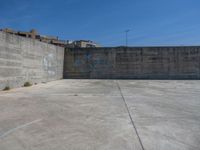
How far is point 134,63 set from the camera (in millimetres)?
13859

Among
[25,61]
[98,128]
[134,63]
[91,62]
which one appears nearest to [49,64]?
[25,61]

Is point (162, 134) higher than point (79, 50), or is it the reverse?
point (79, 50)

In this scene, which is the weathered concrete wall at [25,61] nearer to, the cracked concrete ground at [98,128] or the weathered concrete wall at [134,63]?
the weathered concrete wall at [134,63]

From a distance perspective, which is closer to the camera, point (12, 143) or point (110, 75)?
point (12, 143)

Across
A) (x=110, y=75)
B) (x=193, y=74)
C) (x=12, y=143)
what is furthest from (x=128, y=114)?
(x=193, y=74)

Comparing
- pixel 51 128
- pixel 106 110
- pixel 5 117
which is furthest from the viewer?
pixel 106 110

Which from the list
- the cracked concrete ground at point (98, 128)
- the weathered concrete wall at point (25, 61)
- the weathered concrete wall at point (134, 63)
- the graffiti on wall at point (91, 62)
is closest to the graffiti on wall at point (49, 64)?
the weathered concrete wall at point (25, 61)

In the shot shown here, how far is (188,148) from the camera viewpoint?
219 centimetres

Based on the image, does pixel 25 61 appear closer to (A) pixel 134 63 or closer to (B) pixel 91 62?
(B) pixel 91 62

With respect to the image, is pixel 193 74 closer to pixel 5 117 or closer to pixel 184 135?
pixel 184 135

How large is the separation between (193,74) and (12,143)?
13.9 metres

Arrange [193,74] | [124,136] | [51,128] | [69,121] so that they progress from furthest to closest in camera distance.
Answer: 1. [193,74]
2. [69,121]
3. [51,128]
4. [124,136]

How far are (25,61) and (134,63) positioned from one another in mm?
7981

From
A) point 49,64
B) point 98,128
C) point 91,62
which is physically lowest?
point 98,128
